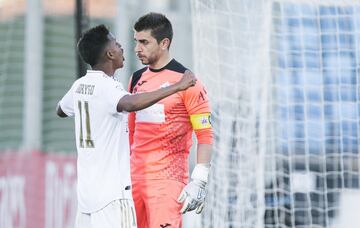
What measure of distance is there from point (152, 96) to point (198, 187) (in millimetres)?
678

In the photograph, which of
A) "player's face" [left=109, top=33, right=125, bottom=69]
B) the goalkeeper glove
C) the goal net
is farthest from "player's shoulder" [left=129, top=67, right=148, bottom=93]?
the goal net

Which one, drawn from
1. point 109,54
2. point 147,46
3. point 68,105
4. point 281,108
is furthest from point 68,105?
point 281,108

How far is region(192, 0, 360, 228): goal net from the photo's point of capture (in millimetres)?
10859

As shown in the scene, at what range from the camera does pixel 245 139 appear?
1108cm

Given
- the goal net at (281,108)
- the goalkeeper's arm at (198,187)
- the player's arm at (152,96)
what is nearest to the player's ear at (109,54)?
the player's arm at (152,96)

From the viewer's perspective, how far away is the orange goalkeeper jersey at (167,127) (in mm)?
8102

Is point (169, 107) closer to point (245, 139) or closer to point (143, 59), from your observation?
point (143, 59)

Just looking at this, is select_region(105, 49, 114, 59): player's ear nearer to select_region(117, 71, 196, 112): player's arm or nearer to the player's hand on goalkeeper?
select_region(117, 71, 196, 112): player's arm

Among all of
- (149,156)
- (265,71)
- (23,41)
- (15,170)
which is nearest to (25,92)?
(23,41)

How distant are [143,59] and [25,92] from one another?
842cm

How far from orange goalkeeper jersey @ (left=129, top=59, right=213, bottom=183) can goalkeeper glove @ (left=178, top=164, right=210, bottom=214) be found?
0.20m

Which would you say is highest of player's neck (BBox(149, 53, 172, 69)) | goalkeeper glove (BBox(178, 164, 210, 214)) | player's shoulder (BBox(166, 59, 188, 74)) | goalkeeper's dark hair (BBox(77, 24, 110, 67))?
goalkeeper's dark hair (BBox(77, 24, 110, 67))

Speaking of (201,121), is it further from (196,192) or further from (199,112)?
(196,192)

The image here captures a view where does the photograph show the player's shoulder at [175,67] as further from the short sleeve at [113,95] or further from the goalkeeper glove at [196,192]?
the goalkeeper glove at [196,192]
